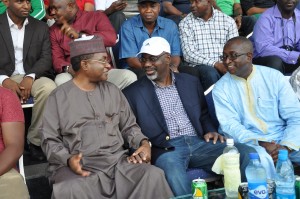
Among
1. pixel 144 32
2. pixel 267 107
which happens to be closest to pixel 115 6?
pixel 144 32

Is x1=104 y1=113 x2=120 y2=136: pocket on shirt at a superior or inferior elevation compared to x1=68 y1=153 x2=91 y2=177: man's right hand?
superior

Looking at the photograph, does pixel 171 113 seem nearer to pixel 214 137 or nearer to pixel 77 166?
pixel 214 137

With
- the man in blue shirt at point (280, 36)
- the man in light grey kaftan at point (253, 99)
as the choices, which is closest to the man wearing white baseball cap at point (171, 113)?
the man in light grey kaftan at point (253, 99)

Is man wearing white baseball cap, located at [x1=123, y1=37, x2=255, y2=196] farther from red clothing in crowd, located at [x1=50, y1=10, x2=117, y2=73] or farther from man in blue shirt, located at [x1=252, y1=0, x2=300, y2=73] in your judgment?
man in blue shirt, located at [x1=252, y1=0, x2=300, y2=73]

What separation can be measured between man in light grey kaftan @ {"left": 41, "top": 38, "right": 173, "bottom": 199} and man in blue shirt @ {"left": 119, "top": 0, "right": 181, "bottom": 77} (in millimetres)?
1306

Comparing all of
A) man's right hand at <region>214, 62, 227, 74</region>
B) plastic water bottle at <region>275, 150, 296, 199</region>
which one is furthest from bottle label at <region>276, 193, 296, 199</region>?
man's right hand at <region>214, 62, 227, 74</region>

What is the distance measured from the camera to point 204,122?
498 cm

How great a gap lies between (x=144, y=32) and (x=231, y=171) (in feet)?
8.19

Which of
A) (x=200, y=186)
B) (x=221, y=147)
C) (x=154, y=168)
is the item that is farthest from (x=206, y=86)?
(x=200, y=186)

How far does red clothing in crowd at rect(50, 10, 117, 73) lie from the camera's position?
5.77 m

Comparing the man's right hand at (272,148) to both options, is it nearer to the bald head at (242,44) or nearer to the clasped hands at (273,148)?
the clasped hands at (273,148)

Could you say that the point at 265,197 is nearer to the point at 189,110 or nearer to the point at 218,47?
the point at 189,110

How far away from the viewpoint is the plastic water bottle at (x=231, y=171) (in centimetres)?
391

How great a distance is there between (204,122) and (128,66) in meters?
1.40
